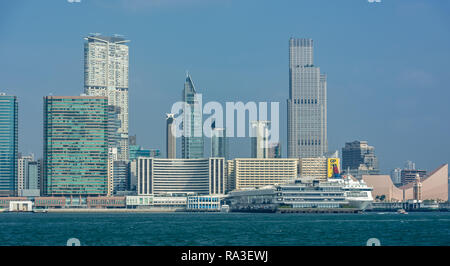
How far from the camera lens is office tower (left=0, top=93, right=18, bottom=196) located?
489 ft

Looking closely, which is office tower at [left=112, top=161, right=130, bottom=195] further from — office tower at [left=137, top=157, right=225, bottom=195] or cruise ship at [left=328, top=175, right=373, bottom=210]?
cruise ship at [left=328, top=175, right=373, bottom=210]

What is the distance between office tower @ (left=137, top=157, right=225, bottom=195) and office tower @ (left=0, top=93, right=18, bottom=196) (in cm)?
2677

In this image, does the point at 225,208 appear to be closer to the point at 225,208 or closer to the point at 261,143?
the point at 225,208

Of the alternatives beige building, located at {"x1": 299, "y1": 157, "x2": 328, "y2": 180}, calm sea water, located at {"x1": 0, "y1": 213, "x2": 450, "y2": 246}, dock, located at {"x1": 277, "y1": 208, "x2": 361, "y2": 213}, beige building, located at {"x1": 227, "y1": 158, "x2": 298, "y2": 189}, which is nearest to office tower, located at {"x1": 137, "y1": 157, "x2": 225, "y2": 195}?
beige building, located at {"x1": 227, "y1": 158, "x2": 298, "y2": 189}

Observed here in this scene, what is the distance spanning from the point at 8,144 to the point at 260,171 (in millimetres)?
50614

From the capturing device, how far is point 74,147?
5989 inches

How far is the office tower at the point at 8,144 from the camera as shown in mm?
149000

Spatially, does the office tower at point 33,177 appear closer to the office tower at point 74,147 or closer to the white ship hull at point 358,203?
the office tower at point 74,147

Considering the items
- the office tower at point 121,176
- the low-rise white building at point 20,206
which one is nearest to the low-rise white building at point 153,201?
the low-rise white building at point 20,206

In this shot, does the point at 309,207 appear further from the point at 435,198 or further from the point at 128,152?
the point at 128,152

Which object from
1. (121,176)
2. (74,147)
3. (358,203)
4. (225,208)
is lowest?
(225,208)

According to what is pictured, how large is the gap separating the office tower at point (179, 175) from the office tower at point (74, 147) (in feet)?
46.2

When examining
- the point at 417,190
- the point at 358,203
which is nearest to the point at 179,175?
the point at 417,190
